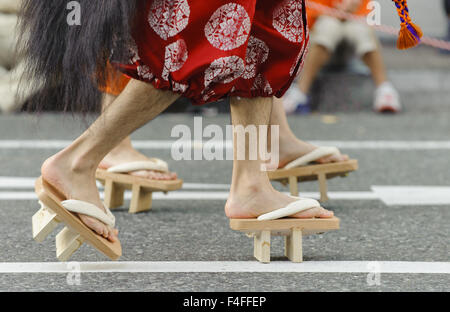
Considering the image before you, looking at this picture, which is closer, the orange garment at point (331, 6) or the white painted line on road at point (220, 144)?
the white painted line on road at point (220, 144)

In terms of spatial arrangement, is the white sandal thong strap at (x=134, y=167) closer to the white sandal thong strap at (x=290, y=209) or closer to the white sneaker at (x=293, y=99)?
the white sandal thong strap at (x=290, y=209)

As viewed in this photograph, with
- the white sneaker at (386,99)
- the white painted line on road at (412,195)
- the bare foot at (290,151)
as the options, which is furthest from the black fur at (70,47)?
the white sneaker at (386,99)

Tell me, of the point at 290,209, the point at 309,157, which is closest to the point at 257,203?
the point at 290,209

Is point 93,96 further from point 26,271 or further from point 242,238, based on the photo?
point 242,238

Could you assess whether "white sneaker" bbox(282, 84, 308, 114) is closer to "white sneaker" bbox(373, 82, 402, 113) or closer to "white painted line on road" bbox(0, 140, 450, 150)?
"white sneaker" bbox(373, 82, 402, 113)

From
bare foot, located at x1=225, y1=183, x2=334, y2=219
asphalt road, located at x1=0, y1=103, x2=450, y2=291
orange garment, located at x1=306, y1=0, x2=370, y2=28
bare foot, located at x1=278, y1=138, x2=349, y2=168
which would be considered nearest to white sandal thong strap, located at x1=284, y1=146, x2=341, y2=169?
bare foot, located at x1=278, y1=138, x2=349, y2=168

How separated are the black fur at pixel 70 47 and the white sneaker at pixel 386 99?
357cm

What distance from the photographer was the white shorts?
18.2 ft

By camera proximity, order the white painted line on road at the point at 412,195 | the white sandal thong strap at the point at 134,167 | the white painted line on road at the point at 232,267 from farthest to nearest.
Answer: the white painted line on road at the point at 412,195 < the white sandal thong strap at the point at 134,167 < the white painted line on road at the point at 232,267

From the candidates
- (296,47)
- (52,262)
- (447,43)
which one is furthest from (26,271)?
(447,43)

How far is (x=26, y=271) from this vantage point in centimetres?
218

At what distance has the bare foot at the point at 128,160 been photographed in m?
2.91

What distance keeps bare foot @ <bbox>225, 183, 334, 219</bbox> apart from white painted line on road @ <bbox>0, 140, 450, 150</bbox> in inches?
80.9

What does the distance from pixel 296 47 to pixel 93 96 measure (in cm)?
52
